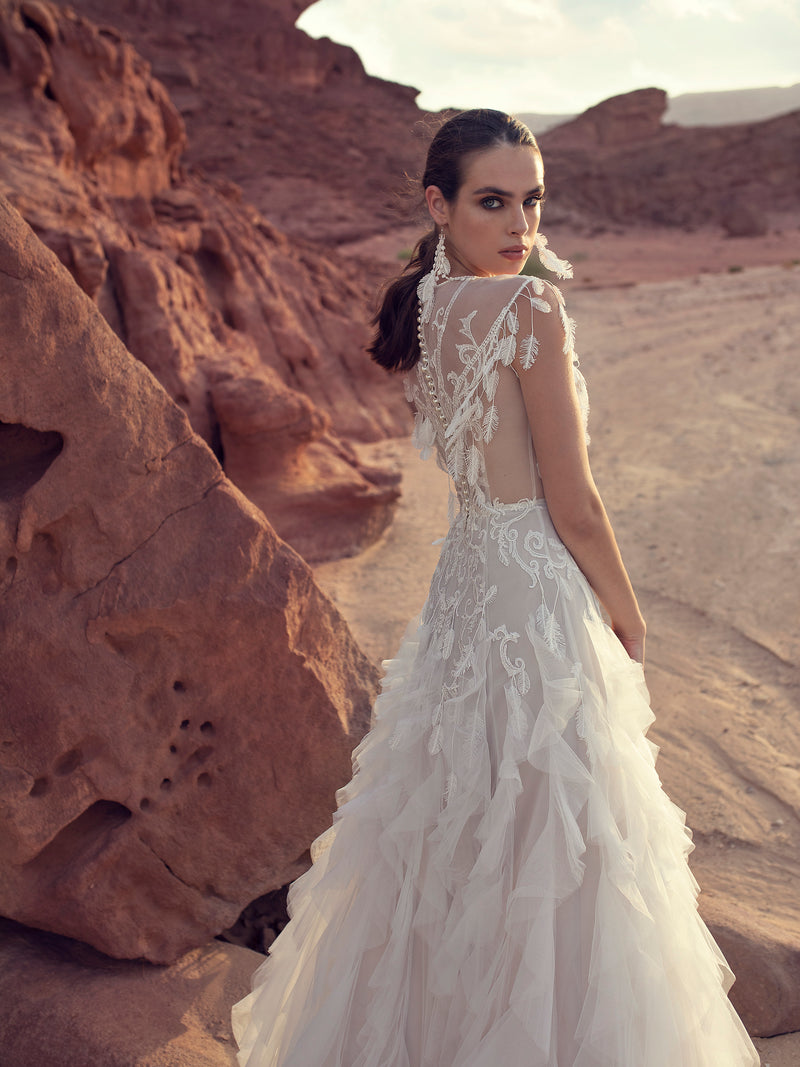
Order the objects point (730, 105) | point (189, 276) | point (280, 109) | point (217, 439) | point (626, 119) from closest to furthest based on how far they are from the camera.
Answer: point (217, 439) → point (189, 276) → point (280, 109) → point (626, 119) → point (730, 105)

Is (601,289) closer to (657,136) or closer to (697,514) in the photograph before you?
(697,514)

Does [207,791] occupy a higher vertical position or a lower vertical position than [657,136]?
lower

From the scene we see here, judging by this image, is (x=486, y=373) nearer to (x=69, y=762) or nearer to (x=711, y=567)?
(x=69, y=762)

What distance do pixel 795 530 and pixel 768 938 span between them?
357cm

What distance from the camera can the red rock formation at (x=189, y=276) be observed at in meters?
6.19

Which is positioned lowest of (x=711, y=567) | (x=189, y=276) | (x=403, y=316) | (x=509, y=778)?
(x=711, y=567)

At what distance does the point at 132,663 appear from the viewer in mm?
2488

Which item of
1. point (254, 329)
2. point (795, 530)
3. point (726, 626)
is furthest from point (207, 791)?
point (254, 329)

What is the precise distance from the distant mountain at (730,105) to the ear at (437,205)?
235ft

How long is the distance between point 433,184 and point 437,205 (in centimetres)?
5

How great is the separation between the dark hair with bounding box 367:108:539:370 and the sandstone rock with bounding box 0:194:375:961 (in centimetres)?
86

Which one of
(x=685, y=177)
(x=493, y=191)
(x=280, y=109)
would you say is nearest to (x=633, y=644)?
(x=493, y=191)

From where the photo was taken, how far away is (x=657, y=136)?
106 feet

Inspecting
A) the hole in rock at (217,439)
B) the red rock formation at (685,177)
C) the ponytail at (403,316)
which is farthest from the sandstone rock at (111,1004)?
the red rock formation at (685,177)
